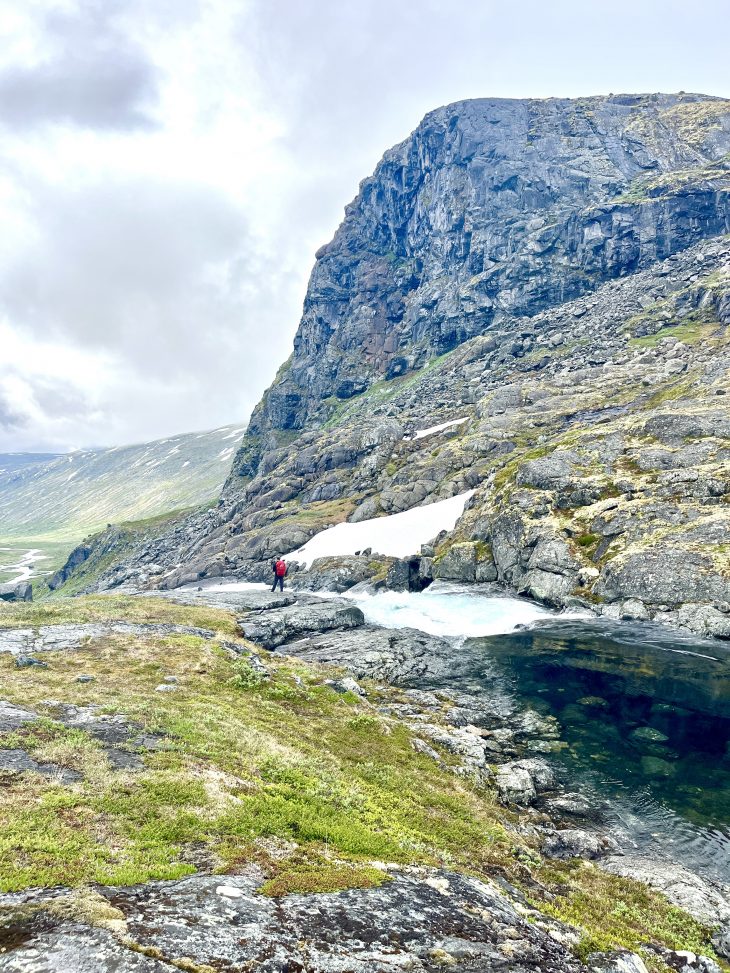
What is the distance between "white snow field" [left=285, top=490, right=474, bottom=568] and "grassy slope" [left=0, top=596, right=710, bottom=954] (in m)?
56.2

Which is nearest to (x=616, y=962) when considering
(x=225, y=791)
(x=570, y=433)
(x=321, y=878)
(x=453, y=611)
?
(x=321, y=878)

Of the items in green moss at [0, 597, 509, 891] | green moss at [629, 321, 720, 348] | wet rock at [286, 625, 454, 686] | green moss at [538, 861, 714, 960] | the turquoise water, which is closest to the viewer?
green moss at [0, 597, 509, 891]

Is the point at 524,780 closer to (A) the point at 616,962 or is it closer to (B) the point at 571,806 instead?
(B) the point at 571,806

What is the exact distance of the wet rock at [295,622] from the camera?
1987 inches

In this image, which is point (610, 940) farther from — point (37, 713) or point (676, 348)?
point (676, 348)

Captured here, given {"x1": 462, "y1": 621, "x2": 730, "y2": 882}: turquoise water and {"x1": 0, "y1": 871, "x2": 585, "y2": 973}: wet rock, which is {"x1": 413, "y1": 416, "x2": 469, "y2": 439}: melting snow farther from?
{"x1": 0, "y1": 871, "x2": 585, "y2": 973}: wet rock

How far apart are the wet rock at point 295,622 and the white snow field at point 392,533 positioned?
25.1m

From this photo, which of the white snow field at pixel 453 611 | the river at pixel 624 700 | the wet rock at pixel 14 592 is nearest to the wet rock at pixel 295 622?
the white snow field at pixel 453 611

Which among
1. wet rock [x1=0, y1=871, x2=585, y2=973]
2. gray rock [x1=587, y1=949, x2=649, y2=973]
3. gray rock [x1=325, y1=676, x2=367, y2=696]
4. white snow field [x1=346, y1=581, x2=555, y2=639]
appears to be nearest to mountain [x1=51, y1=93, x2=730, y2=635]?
white snow field [x1=346, y1=581, x2=555, y2=639]

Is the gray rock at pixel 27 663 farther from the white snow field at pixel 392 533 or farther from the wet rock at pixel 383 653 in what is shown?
the white snow field at pixel 392 533

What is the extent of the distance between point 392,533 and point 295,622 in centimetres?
3559

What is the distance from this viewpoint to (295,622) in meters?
54.4

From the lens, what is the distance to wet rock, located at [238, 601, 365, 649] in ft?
166

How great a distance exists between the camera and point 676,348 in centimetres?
11262
